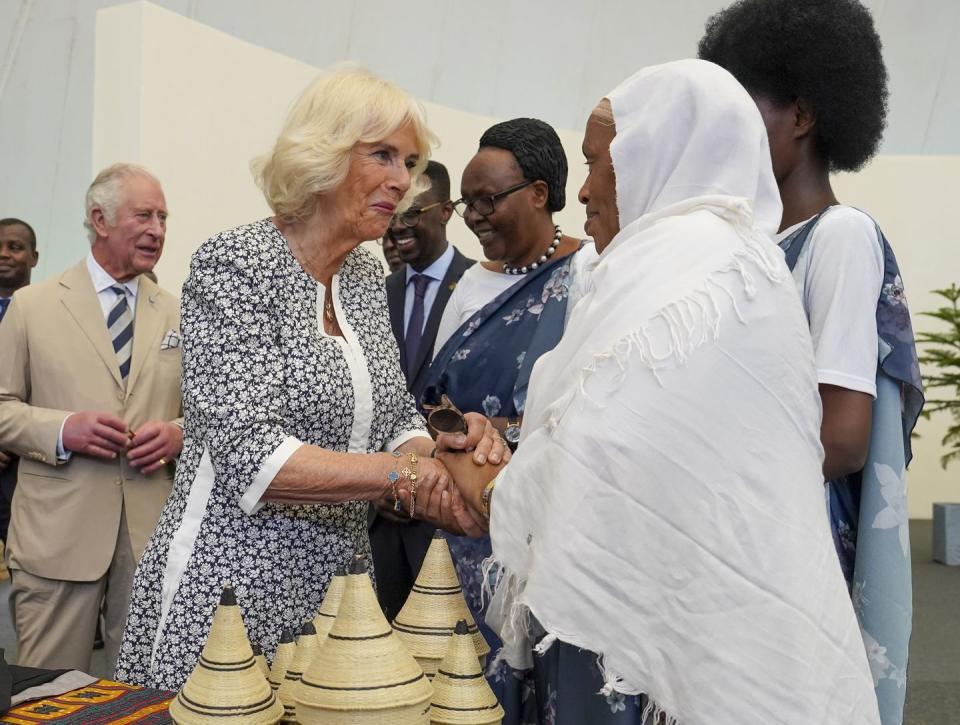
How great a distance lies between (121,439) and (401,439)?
1.19 metres

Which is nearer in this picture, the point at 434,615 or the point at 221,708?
the point at 221,708

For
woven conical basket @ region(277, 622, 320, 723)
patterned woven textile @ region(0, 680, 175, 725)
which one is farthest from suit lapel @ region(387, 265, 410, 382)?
woven conical basket @ region(277, 622, 320, 723)

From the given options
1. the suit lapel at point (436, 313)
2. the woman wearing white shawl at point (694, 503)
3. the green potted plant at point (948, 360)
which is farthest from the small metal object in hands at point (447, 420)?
the green potted plant at point (948, 360)

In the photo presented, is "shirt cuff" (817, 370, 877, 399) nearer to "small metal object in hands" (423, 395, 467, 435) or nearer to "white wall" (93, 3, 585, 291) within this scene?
"small metal object in hands" (423, 395, 467, 435)

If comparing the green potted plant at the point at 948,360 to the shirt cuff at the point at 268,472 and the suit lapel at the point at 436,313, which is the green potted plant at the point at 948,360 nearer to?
the suit lapel at the point at 436,313

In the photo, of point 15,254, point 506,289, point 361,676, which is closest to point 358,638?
point 361,676

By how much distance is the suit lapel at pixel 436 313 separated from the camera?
3.78 metres

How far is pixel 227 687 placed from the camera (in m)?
1.24

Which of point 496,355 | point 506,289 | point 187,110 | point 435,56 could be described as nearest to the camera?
point 496,355

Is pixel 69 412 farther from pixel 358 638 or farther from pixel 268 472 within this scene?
pixel 358 638

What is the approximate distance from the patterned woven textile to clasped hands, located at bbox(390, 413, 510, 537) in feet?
1.76

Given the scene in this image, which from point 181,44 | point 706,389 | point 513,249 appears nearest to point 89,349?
point 513,249

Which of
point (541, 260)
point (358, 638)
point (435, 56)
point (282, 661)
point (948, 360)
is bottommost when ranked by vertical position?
point (948, 360)

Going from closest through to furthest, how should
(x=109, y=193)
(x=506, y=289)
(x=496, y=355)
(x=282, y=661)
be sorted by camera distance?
(x=282, y=661) < (x=496, y=355) < (x=506, y=289) < (x=109, y=193)
